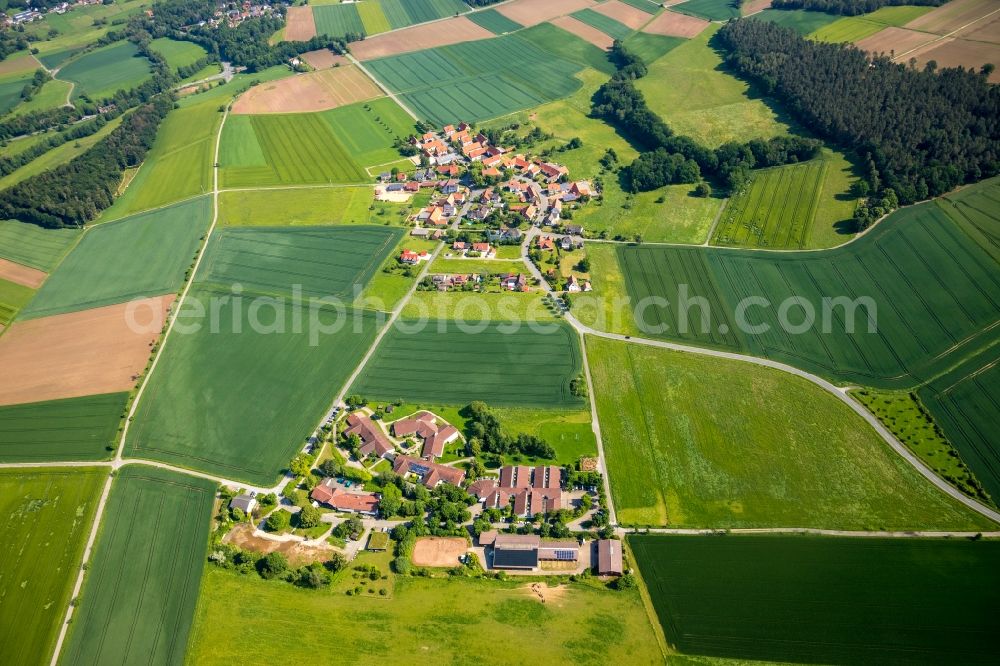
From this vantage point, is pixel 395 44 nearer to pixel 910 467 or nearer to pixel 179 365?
pixel 179 365

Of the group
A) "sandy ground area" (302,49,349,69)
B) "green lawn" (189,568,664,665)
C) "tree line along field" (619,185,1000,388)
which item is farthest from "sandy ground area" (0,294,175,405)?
"sandy ground area" (302,49,349,69)

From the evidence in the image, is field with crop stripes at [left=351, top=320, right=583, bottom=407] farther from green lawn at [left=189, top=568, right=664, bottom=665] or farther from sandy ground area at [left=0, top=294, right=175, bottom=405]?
sandy ground area at [left=0, top=294, right=175, bottom=405]

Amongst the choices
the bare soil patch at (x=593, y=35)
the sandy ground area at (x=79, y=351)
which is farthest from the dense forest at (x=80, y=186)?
the bare soil patch at (x=593, y=35)

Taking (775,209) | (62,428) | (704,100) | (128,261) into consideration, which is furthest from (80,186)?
(704,100)

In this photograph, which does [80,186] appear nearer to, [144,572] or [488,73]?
[144,572]

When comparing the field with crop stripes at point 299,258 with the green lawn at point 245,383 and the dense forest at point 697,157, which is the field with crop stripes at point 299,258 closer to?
the green lawn at point 245,383

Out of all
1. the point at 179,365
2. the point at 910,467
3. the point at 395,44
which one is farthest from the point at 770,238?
the point at 395,44
